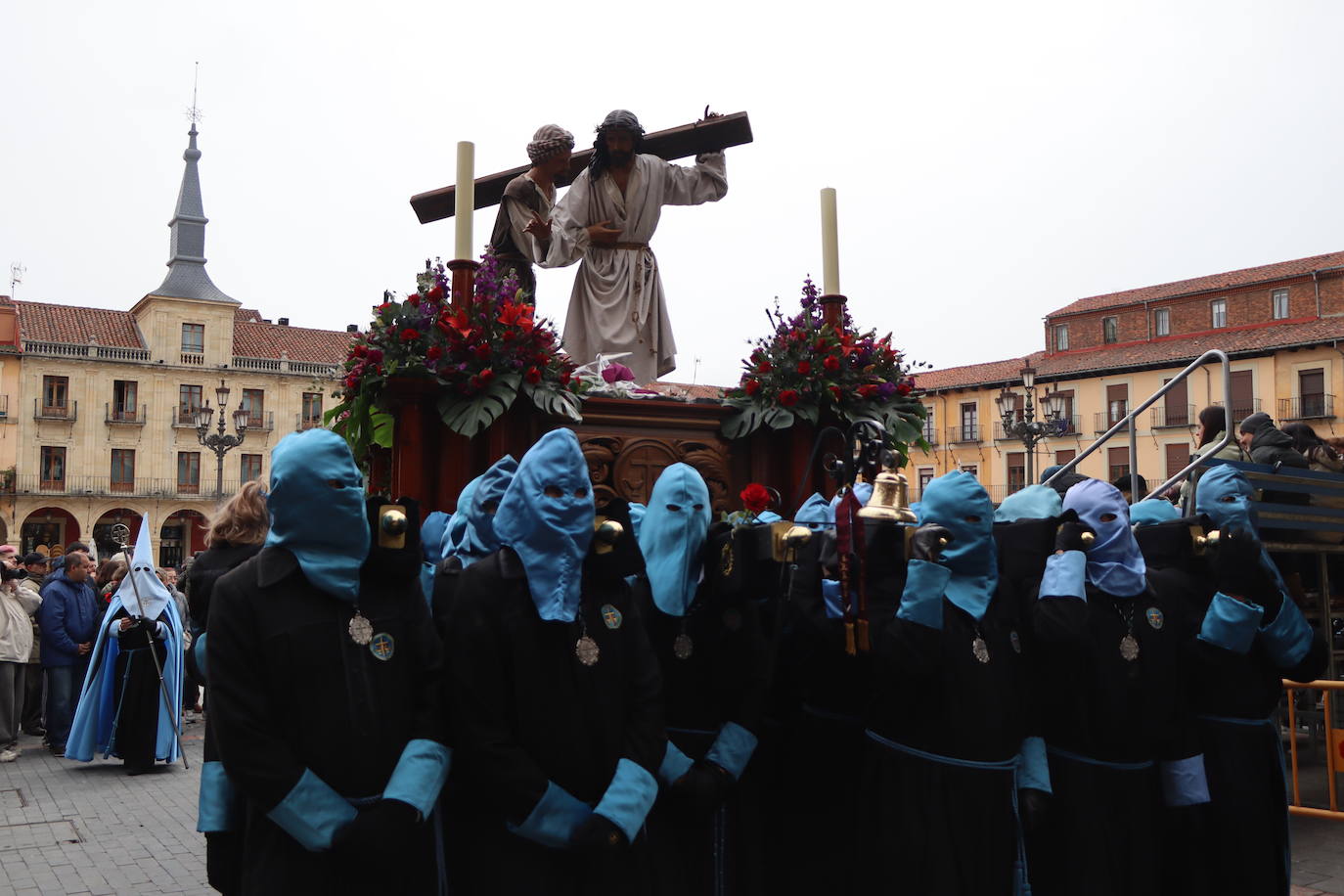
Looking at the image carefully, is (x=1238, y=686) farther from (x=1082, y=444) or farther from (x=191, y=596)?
(x=1082, y=444)

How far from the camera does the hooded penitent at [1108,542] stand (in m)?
4.65

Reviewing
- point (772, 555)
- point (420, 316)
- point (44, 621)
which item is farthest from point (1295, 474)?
point (44, 621)

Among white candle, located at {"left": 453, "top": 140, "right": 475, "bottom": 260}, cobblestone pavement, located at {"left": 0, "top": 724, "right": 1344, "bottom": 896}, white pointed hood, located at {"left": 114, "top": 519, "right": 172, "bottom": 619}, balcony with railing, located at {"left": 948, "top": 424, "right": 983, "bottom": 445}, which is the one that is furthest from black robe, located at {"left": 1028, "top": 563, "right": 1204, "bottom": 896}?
balcony with railing, located at {"left": 948, "top": 424, "right": 983, "bottom": 445}

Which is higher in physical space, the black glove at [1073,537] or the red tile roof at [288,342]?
the red tile roof at [288,342]

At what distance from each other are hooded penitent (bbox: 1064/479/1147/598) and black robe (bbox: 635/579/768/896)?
1473 millimetres

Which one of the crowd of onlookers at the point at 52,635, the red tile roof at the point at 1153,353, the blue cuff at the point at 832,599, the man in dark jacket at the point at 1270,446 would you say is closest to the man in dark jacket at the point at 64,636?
the crowd of onlookers at the point at 52,635

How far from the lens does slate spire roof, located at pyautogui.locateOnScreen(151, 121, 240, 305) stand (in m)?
54.4

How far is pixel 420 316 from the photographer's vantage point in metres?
5.29

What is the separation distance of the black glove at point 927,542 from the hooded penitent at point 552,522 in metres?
1.17

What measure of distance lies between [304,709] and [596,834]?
907 millimetres

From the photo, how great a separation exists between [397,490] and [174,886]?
2.84 meters

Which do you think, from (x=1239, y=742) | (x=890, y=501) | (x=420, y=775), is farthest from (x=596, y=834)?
(x=1239, y=742)

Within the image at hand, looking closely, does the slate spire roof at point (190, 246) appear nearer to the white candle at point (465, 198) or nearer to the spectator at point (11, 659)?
the spectator at point (11, 659)

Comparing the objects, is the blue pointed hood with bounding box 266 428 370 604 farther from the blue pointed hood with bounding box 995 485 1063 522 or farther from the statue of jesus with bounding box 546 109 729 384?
the statue of jesus with bounding box 546 109 729 384
